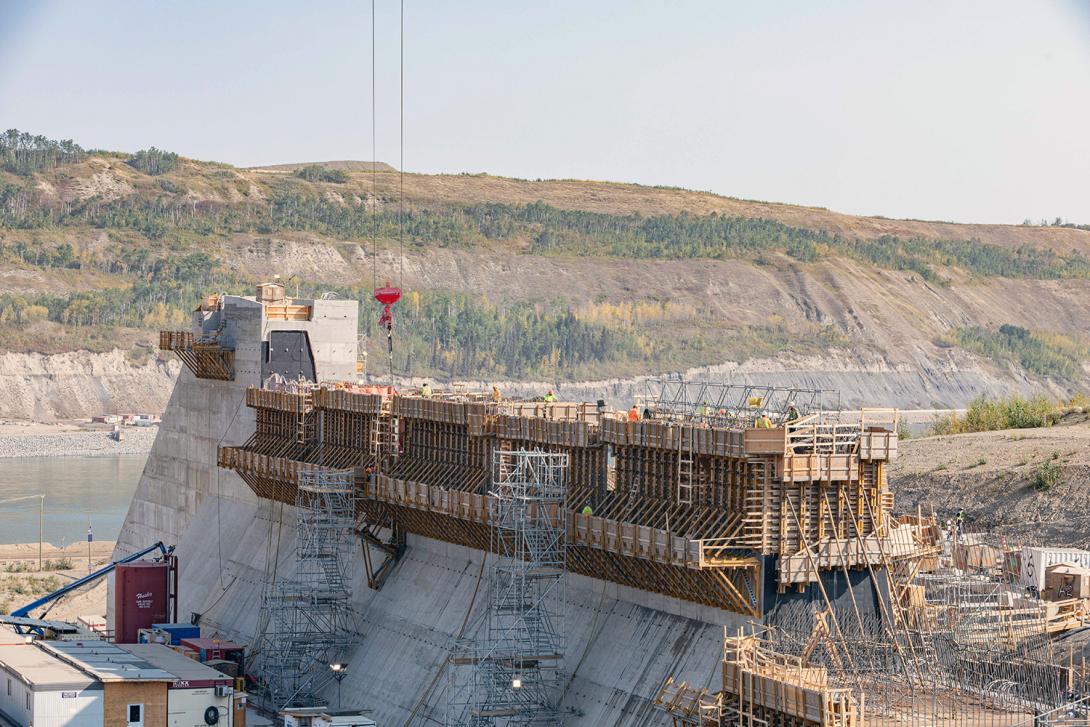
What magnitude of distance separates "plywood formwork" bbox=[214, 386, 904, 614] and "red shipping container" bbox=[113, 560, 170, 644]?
16023 mm

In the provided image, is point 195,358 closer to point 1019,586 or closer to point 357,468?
point 357,468

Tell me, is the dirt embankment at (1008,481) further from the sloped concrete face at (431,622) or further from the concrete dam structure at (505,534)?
the sloped concrete face at (431,622)

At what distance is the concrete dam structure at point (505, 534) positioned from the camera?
44.4 m

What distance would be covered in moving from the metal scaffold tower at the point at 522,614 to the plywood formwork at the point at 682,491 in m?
0.91

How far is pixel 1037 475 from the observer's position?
7994 centimetres

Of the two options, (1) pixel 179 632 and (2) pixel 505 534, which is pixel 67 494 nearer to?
(1) pixel 179 632

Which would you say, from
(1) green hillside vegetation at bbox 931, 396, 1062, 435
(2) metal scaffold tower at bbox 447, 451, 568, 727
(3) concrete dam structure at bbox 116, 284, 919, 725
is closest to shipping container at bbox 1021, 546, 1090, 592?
(3) concrete dam structure at bbox 116, 284, 919, 725

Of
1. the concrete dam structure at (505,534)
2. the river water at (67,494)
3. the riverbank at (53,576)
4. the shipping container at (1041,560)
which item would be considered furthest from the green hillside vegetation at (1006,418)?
the river water at (67,494)

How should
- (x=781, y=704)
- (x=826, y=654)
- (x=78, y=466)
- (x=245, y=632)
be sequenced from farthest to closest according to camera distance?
(x=78, y=466) < (x=245, y=632) < (x=826, y=654) < (x=781, y=704)

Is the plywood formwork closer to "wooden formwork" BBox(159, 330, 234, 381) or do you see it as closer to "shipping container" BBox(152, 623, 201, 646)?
"shipping container" BBox(152, 623, 201, 646)

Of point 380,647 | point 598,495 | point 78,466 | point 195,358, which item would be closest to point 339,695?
point 380,647

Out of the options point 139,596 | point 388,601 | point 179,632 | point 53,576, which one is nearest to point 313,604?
point 388,601

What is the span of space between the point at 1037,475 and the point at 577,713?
38.8 meters

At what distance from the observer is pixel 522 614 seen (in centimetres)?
4872
